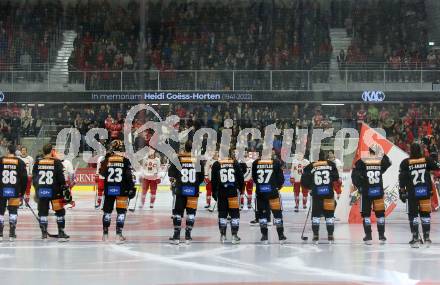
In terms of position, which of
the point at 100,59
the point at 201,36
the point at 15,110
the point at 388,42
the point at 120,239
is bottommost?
the point at 120,239

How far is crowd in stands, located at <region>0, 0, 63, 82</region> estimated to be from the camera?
95.7 ft

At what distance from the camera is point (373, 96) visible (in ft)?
85.1

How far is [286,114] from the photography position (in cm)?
Result: 2581

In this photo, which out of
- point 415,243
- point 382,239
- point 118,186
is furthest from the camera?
point 382,239

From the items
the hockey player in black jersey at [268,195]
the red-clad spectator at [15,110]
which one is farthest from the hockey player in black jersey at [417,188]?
the red-clad spectator at [15,110]

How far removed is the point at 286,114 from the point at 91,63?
8.95 m

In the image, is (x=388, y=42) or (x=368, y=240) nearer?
(x=368, y=240)

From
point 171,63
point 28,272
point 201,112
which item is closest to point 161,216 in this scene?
point 28,272

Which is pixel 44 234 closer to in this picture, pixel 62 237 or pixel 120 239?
pixel 62 237

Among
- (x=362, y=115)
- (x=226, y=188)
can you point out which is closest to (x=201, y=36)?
(x=362, y=115)

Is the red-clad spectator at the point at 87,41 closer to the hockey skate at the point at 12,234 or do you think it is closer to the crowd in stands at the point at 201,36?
the crowd in stands at the point at 201,36

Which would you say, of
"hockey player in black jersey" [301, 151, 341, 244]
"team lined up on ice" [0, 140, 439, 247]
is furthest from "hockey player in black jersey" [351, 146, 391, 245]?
"hockey player in black jersey" [301, 151, 341, 244]

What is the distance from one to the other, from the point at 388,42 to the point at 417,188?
19779 mm

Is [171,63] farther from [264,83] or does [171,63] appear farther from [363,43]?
[363,43]
